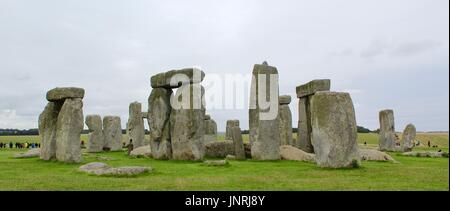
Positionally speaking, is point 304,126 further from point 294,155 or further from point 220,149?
point 294,155

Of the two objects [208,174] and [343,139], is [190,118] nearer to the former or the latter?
[208,174]

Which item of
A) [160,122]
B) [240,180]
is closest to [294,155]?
[160,122]

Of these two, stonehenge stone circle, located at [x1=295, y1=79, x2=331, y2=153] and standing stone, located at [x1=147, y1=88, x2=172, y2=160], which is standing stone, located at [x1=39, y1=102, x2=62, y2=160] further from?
stonehenge stone circle, located at [x1=295, y1=79, x2=331, y2=153]

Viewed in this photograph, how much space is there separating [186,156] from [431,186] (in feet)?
35.7

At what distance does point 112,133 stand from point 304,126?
1382 cm

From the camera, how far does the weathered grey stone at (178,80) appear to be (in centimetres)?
2025

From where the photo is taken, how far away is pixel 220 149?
2283 cm

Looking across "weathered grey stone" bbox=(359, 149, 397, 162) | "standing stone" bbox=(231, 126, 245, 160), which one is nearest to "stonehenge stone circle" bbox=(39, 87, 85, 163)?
"standing stone" bbox=(231, 126, 245, 160)

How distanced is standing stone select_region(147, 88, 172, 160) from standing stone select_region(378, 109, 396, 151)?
16.5 meters

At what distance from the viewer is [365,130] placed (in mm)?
84125

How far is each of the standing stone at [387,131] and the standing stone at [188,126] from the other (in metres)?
15.9
